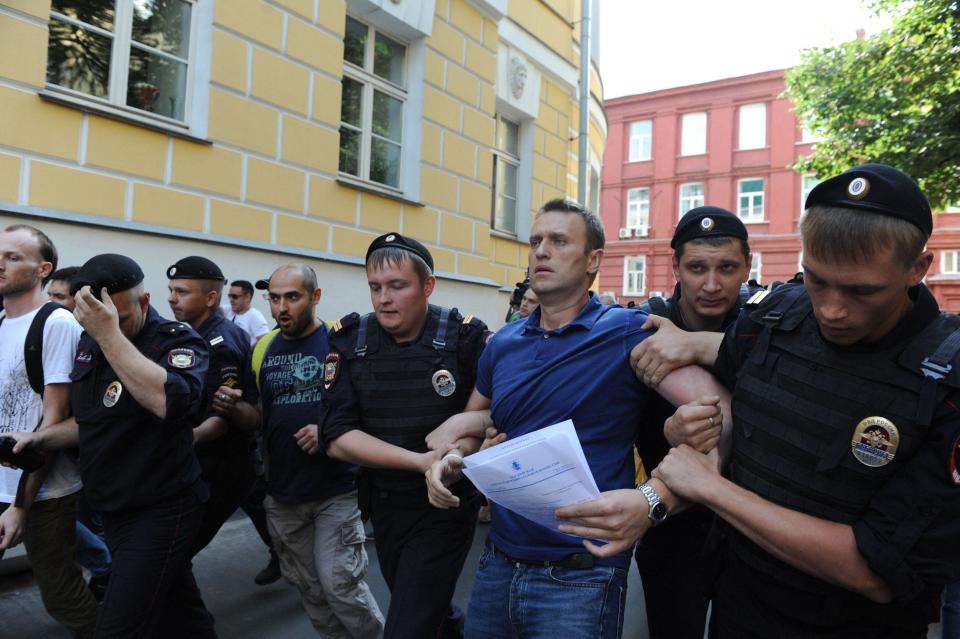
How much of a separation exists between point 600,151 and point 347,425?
1429 centimetres

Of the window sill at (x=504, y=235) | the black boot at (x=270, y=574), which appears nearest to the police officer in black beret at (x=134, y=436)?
the black boot at (x=270, y=574)

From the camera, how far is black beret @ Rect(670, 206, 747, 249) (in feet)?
9.48

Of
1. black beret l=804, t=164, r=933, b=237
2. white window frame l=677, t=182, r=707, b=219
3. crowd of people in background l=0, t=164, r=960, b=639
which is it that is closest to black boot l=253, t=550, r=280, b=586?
crowd of people in background l=0, t=164, r=960, b=639

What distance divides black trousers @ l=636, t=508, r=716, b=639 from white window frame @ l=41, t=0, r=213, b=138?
5.29 metres

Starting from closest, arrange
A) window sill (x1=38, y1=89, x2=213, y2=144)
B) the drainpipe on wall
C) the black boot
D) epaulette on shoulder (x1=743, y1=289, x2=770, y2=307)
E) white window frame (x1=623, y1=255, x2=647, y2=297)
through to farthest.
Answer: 1. epaulette on shoulder (x1=743, y1=289, x2=770, y2=307)
2. the black boot
3. window sill (x1=38, y1=89, x2=213, y2=144)
4. the drainpipe on wall
5. white window frame (x1=623, y1=255, x2=647, y2=297)

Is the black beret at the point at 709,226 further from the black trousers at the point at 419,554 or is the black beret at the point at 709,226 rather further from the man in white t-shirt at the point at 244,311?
the man in white t-shirt at the point at 244,311

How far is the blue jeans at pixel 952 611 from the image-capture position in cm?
285

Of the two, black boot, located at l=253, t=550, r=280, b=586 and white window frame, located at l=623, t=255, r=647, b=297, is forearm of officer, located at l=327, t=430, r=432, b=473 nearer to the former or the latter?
black boot, located at l=253, t=550, r=280, b=586

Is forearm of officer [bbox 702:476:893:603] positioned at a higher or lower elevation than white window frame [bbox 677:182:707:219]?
lower

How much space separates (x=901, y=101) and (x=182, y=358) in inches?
537

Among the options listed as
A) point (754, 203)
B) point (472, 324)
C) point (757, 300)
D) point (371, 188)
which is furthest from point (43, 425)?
point (754, 203)

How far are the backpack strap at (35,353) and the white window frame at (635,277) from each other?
30.7 meters

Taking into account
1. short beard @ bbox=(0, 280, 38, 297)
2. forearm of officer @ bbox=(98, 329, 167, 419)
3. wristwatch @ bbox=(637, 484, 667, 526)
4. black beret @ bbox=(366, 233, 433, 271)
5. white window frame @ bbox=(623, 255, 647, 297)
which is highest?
white window frame @ bbox=(623, 255, 647, 297)

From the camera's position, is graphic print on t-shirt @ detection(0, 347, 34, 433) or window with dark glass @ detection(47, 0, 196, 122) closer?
graphic print on t-shirt @ detection(0, 347, 34, 433)
